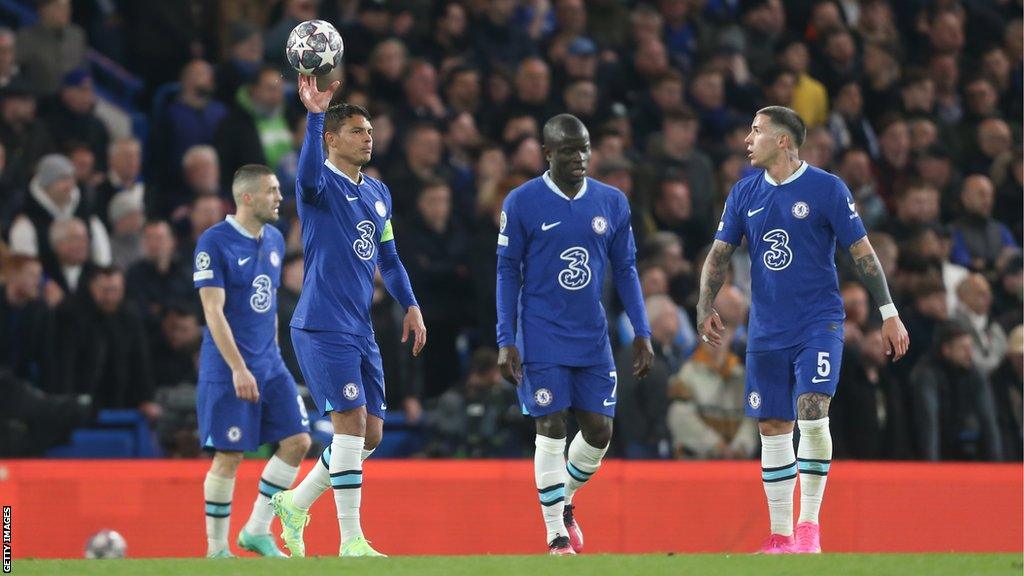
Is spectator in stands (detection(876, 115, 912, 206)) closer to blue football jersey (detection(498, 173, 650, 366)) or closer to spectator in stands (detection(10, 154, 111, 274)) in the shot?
spectator in stands (detection(10, 154, 111, 274))

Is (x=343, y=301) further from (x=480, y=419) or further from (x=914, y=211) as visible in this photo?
(x=914, y=211)

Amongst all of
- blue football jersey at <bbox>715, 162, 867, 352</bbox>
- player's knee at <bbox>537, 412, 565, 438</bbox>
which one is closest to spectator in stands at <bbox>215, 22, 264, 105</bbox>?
player's knee at <bbox>537, 412, 565, 438</bbox>

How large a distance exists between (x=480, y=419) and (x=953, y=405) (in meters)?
3.79

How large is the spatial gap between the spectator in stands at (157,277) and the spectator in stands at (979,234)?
714 centimetres

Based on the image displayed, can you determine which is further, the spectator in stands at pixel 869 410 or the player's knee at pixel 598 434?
the spectator in stands at pixel 869 410

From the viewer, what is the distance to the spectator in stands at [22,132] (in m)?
13.9

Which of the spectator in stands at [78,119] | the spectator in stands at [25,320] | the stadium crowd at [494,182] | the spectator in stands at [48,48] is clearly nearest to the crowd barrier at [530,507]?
the stadium crowd at [494,182]

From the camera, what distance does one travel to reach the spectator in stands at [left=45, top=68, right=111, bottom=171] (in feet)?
47.5

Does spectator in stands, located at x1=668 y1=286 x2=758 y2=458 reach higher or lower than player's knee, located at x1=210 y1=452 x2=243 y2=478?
higher

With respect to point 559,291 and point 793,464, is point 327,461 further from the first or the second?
point 793,464

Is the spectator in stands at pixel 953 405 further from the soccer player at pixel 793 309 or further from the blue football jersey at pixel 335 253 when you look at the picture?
the blue football jersey at pixel 335 253

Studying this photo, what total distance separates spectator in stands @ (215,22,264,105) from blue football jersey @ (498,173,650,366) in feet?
20.2

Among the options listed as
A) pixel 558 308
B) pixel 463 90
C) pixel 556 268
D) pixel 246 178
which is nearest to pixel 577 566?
pixel 558 308

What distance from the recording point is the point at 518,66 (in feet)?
54.7
